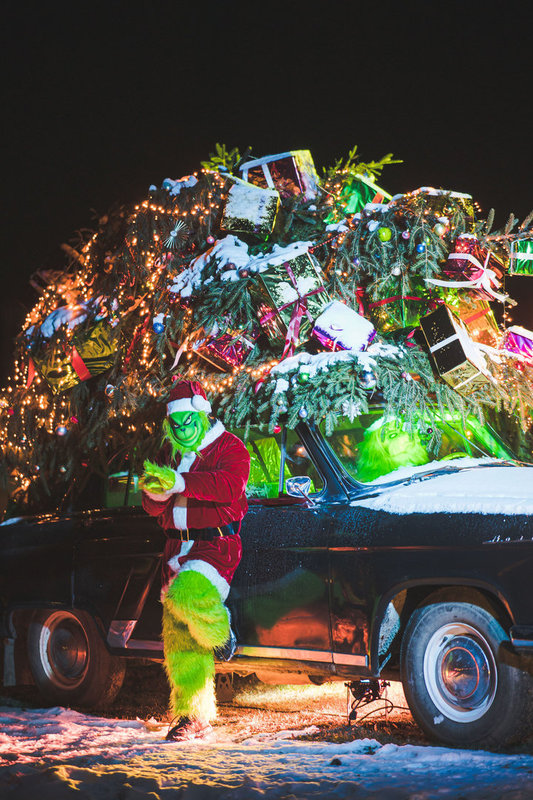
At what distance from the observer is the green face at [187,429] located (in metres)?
5.30

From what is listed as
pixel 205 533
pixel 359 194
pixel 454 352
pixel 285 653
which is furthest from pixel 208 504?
pixel 359 194

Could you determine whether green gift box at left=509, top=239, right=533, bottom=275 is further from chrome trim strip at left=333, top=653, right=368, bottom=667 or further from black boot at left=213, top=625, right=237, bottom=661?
black boot at left=213, top=625, right=237, bottom=661

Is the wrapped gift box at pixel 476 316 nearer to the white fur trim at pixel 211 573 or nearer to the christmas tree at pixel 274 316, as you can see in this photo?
the christmas tree at pixel 274 316

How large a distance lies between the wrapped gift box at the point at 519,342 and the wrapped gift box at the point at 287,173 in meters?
1.84

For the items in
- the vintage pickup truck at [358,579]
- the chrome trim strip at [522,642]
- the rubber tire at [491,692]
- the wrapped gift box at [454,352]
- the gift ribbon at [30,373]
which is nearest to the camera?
the chrome trim strip at [522,642]

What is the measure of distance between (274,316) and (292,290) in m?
0.22

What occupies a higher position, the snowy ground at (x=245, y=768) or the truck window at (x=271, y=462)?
the truck window at (x=271, y=462)

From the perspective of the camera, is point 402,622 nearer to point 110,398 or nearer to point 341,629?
point 341,629

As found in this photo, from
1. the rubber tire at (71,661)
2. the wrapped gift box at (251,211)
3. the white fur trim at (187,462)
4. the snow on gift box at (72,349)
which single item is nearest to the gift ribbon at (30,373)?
the snow on gift box at (72,349)

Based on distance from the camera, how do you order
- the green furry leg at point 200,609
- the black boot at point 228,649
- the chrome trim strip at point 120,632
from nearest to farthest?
the green furry leg at point 200,609
the black boot at point 228,649
the chrome trim strip at point 120,632

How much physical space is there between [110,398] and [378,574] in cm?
305

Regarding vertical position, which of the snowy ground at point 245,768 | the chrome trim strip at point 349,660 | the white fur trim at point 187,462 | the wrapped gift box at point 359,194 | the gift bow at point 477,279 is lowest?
the snowy ground at point 245,768

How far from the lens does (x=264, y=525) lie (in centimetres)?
520

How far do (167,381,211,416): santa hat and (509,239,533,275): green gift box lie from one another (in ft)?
7.72
